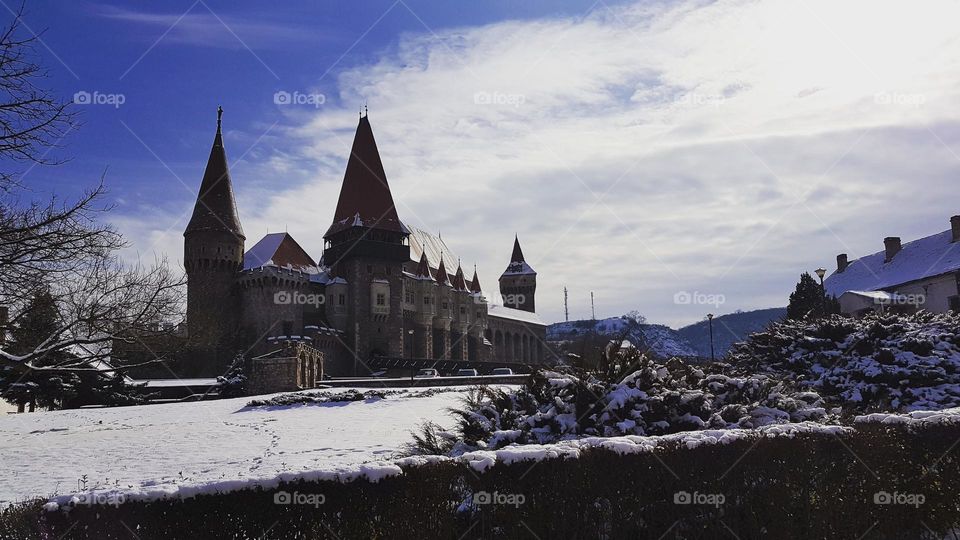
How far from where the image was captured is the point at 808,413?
9086mm

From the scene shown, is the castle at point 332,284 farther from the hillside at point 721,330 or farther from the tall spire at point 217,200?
the hillside at point 721,330

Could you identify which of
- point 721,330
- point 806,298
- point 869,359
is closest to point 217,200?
point 806,298

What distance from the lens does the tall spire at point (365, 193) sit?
51906 mm

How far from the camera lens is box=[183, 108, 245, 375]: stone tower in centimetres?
4512

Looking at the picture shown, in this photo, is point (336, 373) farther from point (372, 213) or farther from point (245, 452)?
point (245, 452)

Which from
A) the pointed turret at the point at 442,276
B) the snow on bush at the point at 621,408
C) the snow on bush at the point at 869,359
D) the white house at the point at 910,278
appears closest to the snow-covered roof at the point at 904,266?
the white house at the point at 910,278

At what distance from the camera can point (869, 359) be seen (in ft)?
42.7

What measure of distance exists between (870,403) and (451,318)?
50.9 metres

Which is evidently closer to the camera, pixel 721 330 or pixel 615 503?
pixel 615 503

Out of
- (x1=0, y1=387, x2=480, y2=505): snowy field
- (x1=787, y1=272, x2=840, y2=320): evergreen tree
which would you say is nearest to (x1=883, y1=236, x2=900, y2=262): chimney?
(x1=787, y1=272, x2=840, y2=320): evergreen tree

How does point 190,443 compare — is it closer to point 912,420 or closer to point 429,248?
point 912,420

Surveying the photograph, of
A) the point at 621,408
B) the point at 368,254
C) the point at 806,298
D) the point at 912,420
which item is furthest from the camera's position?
the point at 368,254

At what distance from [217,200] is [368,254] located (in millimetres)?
11456

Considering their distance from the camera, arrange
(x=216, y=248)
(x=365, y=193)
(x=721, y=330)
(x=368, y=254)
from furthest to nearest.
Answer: (x=721, y=330), (x=365, y=193), (x=368, y=254), (x=216, y=248)
